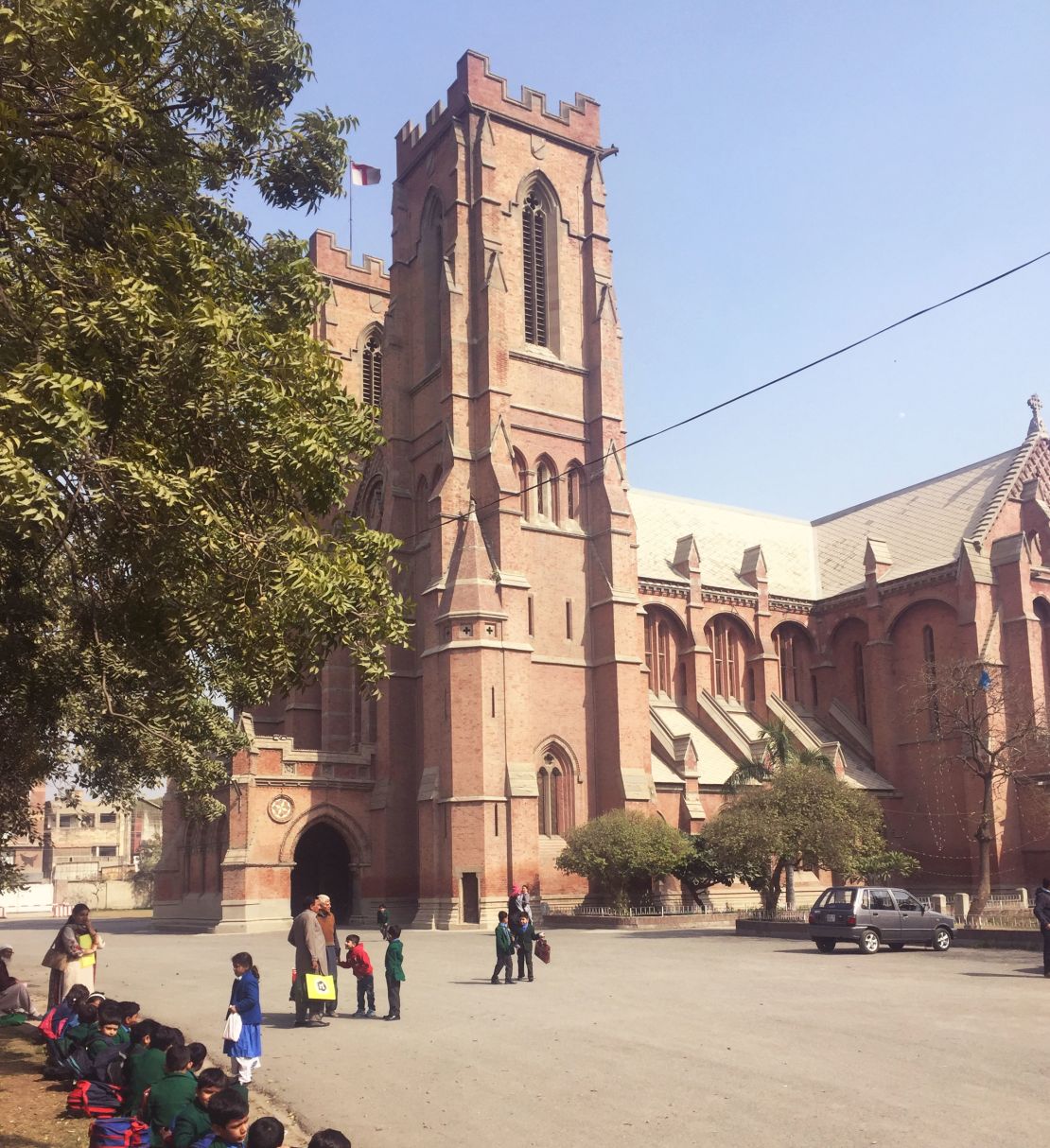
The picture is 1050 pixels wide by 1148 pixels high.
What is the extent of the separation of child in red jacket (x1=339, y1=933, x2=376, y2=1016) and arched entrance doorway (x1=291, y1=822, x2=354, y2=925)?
28729 millimetres

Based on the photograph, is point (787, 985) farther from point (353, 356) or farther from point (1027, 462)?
point (353, 356)

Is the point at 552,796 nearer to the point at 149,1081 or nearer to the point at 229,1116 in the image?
A: the point at 149,1081

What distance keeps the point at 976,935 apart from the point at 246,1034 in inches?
735

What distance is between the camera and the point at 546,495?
145 feet

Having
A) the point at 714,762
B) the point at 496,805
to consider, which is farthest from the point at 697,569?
the point at 496,805

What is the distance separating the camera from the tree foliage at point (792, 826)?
31.7 meters

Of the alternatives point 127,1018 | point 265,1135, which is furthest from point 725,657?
point 265,1135

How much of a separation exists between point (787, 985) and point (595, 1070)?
764cm

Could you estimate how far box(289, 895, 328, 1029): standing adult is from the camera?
14727mm

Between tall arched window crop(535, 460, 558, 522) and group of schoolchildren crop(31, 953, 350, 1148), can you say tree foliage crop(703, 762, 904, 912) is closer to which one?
tall arched window crop(535, 460, 558, 522)

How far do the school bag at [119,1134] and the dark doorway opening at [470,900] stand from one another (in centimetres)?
2959

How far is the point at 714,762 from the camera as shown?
4609 centimetres

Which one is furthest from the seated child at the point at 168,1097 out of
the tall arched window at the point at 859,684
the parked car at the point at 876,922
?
the tall arched window at the point at 859,684

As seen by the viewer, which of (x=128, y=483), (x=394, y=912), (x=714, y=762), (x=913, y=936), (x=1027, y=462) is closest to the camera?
(x=128, y=483)
